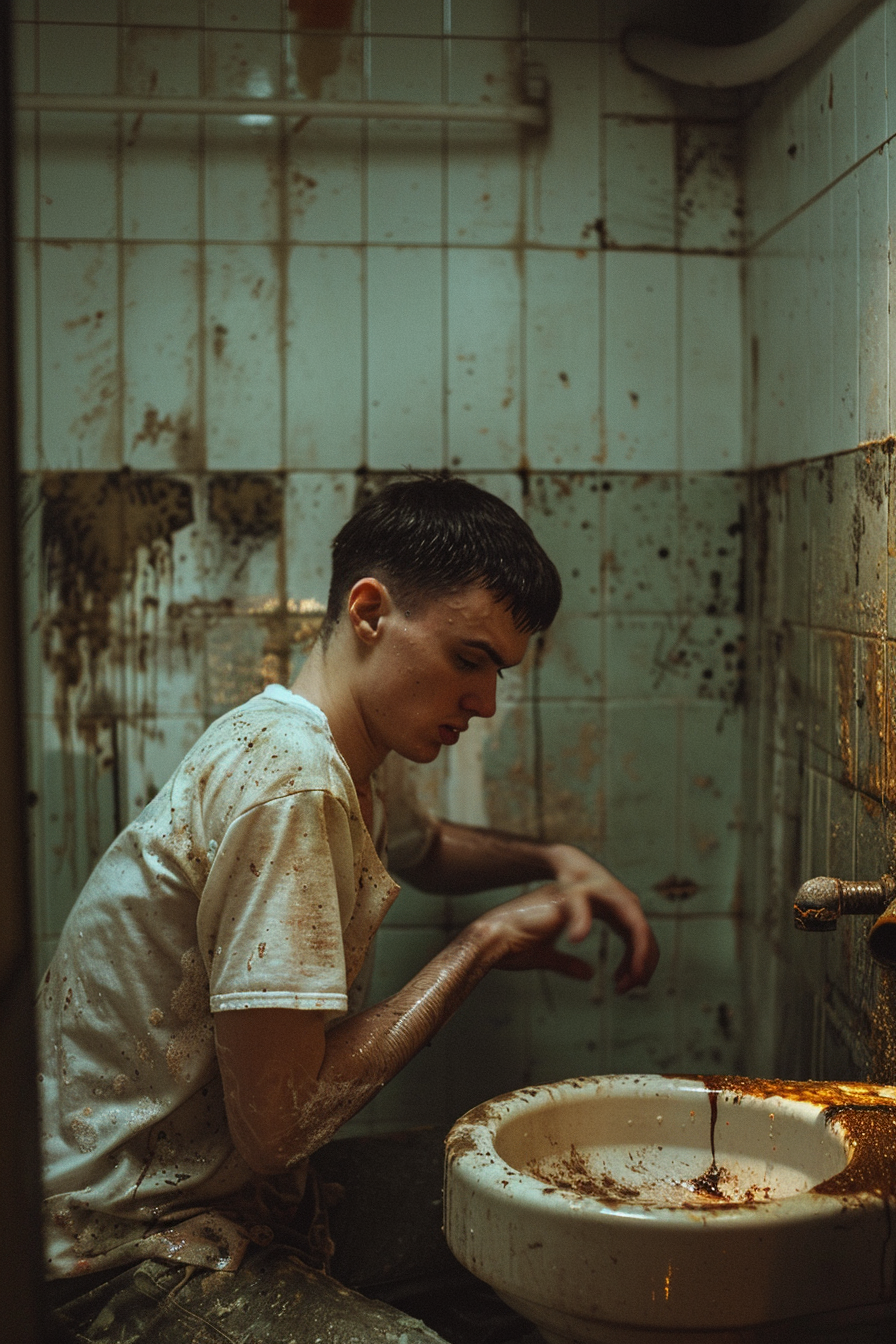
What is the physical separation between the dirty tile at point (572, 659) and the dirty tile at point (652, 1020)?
0.50 meters

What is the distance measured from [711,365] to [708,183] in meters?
0.35

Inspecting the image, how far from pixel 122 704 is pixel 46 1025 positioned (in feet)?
2.64

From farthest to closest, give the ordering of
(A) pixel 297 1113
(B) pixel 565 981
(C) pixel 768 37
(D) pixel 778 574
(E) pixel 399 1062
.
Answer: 1. (B) pixel 565 981
2. (D) pixel 778 574
3. (C) pixel 768 37
4. (E) pixel 399 1062
5. (A) pixel 297 1113

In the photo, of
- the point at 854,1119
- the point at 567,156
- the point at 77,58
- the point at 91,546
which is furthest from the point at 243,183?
the point at 854,1119

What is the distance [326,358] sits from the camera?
2.04 m

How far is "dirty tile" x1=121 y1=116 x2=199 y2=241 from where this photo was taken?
1994 millimetres

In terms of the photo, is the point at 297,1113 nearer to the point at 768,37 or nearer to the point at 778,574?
the point at 778,574

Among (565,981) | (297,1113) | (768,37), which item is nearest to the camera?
(297,1113)

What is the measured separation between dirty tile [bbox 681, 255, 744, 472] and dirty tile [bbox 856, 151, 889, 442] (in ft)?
1.83

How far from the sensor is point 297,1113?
1.18 m

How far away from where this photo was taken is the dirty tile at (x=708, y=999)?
218 centimetres

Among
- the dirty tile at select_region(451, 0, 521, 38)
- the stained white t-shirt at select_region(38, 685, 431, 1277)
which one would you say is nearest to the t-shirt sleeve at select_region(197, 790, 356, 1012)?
the stained white t-shirt at select_region(38, 685, 431, 1277)

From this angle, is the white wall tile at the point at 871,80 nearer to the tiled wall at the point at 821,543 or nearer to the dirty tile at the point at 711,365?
the tiled wall at the point at 821,543

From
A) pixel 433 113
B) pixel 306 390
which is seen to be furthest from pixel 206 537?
pixel 433 113
